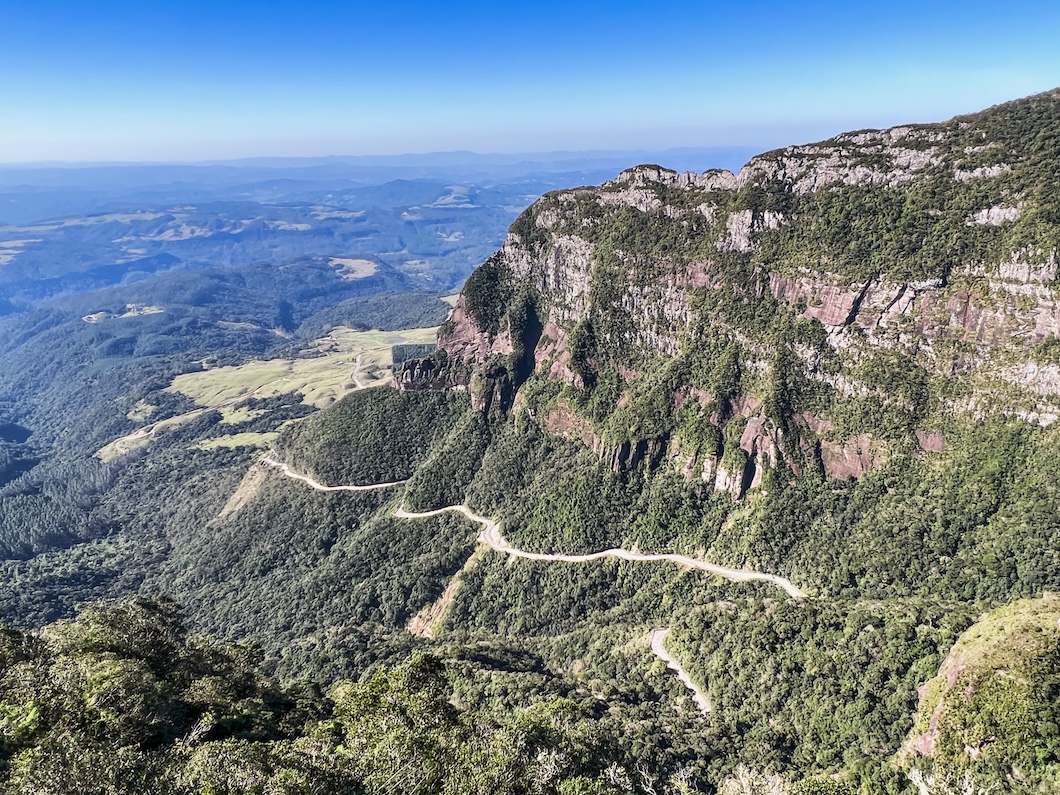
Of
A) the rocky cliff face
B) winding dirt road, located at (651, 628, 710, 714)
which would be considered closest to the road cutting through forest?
winding dirt road, located at (651, 628, 710, 714)

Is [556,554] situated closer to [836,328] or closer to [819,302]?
[836,328]

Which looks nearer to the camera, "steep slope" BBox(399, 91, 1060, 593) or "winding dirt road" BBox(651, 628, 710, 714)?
"winding dirt road" BBox(651, 628, 710, 714)

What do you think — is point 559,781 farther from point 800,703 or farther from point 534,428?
point 534,428

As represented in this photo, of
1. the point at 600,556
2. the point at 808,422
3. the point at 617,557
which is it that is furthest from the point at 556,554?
the point at 808,422

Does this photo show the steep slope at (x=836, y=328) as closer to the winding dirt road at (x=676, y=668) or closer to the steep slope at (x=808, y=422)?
the steep slope at (x=808, y=422)

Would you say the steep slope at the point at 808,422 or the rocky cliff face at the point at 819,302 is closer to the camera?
the steep slope at the point at 808,422

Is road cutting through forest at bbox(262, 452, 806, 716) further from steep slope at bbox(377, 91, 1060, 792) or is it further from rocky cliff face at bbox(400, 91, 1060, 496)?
rocky cliff face at bbox(400, 91, 1060, 496)

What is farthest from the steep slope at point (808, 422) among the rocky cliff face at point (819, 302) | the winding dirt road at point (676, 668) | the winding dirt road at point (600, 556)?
the winding dirt road at point (600, 556)
